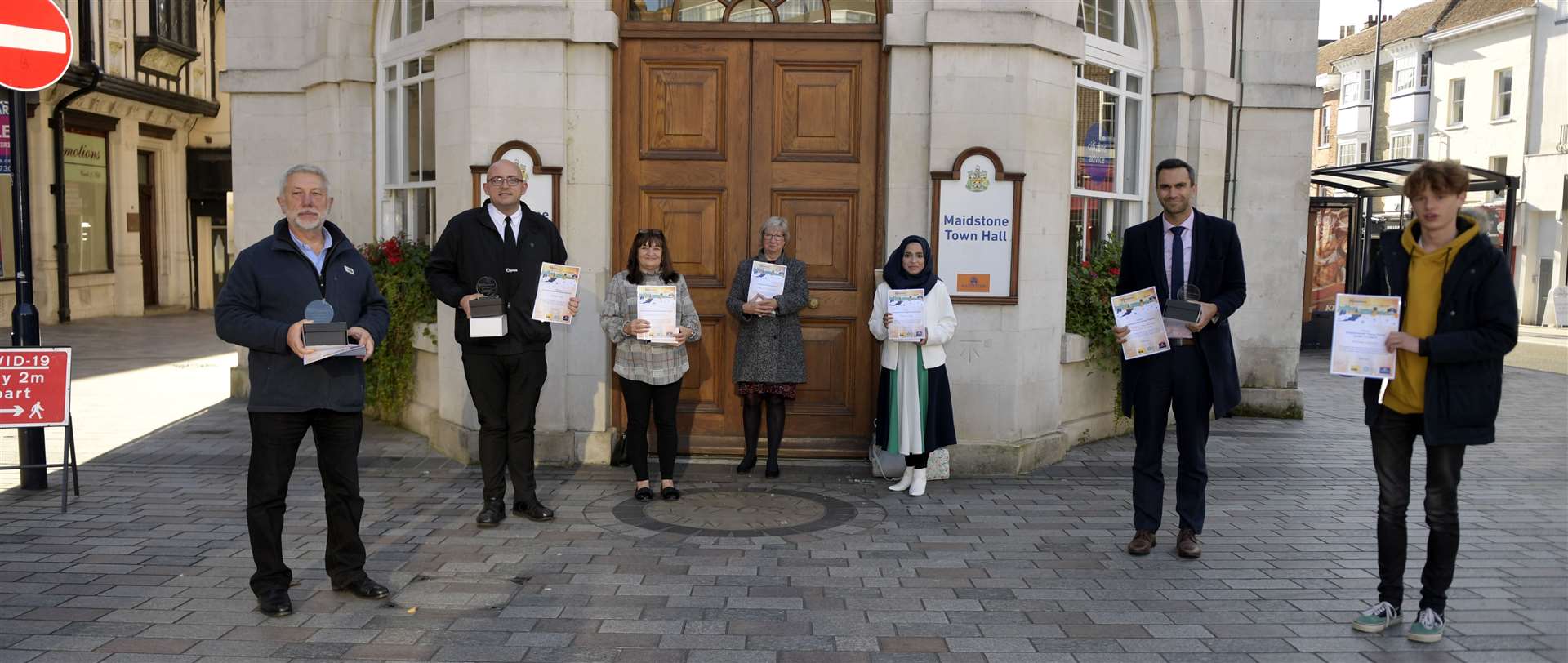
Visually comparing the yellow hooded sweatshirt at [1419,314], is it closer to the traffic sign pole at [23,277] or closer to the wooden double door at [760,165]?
the wooden double door at [760,165]

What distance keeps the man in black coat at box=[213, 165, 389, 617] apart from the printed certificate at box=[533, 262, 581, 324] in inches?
51.1

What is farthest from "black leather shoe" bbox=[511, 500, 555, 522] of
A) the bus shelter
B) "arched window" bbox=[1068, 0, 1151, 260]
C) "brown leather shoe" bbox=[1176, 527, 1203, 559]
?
the bus shelter

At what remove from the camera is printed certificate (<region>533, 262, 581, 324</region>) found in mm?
6348

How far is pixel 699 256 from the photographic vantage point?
8289mm

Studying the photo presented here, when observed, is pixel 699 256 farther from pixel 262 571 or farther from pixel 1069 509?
pixel 262 571

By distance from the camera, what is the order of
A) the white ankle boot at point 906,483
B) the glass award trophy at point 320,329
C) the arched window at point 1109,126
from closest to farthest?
the glass award trophy at point 320,329 → the white ankle boot at point 906,483 → the arched window at point 1109,126

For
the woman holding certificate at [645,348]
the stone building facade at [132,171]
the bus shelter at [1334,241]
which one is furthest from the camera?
the stone building facade at [132,171]

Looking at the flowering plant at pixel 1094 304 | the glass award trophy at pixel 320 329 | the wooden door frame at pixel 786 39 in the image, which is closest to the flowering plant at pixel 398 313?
the wooden door frame at pixel 786 39

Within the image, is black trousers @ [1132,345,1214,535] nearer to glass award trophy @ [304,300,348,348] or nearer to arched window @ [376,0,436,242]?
glass award trophy @ [304,300,348,348]

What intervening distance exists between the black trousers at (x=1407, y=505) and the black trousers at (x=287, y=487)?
4524 millimetres

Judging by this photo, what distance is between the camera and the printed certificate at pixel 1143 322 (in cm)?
582

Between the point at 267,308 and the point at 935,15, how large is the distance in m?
4.79

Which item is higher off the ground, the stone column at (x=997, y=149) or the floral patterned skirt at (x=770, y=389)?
the stone column at (x=997, y=149)

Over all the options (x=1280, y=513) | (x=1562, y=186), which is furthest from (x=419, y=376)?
(x=1562, y=186)
